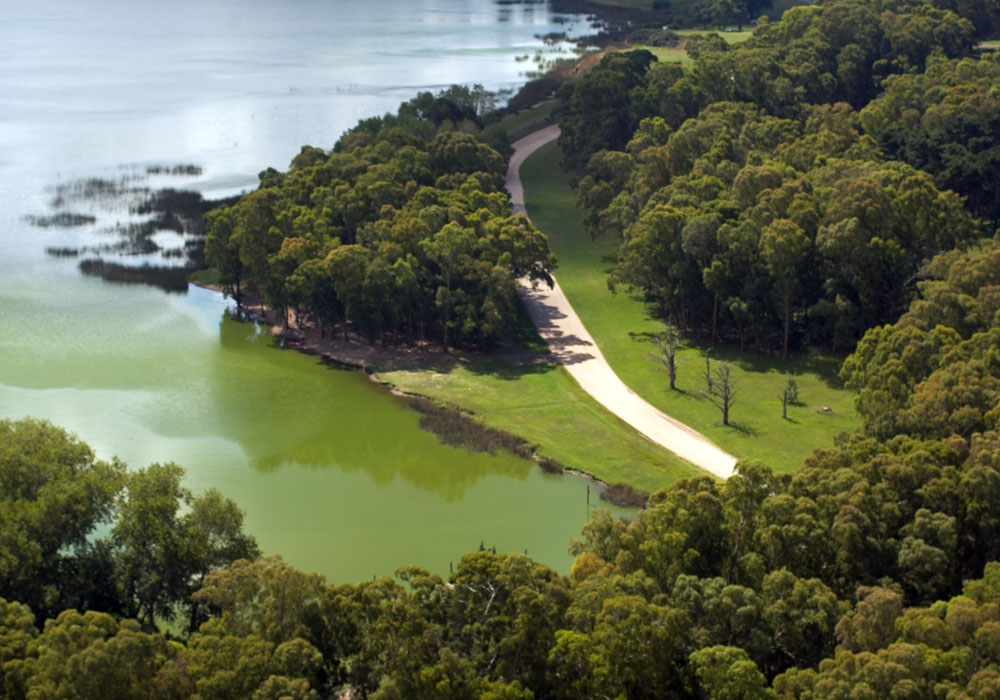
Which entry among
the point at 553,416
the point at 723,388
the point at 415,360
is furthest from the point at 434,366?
the point at 723,388

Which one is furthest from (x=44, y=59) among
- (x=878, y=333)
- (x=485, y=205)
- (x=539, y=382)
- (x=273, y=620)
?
(x=273, y=620)

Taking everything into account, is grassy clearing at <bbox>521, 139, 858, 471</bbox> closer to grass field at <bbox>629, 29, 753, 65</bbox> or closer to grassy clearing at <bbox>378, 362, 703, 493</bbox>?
grassy clearing at <bbox>378, 362, 703, 493</bbox>

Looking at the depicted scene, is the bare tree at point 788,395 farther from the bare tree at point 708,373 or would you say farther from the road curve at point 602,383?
the road curve at point 602,383

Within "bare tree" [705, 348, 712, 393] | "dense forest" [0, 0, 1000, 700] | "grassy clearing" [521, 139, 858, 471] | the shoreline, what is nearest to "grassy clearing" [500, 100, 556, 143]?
"dense forest" [0, 0, 1000, 700]

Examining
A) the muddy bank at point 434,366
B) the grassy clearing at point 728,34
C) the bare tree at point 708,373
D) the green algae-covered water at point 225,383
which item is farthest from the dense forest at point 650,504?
the grassy clearing at point 728,34

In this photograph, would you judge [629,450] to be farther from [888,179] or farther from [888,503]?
[888,179]

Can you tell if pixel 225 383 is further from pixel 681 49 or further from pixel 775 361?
pixel 681 49
